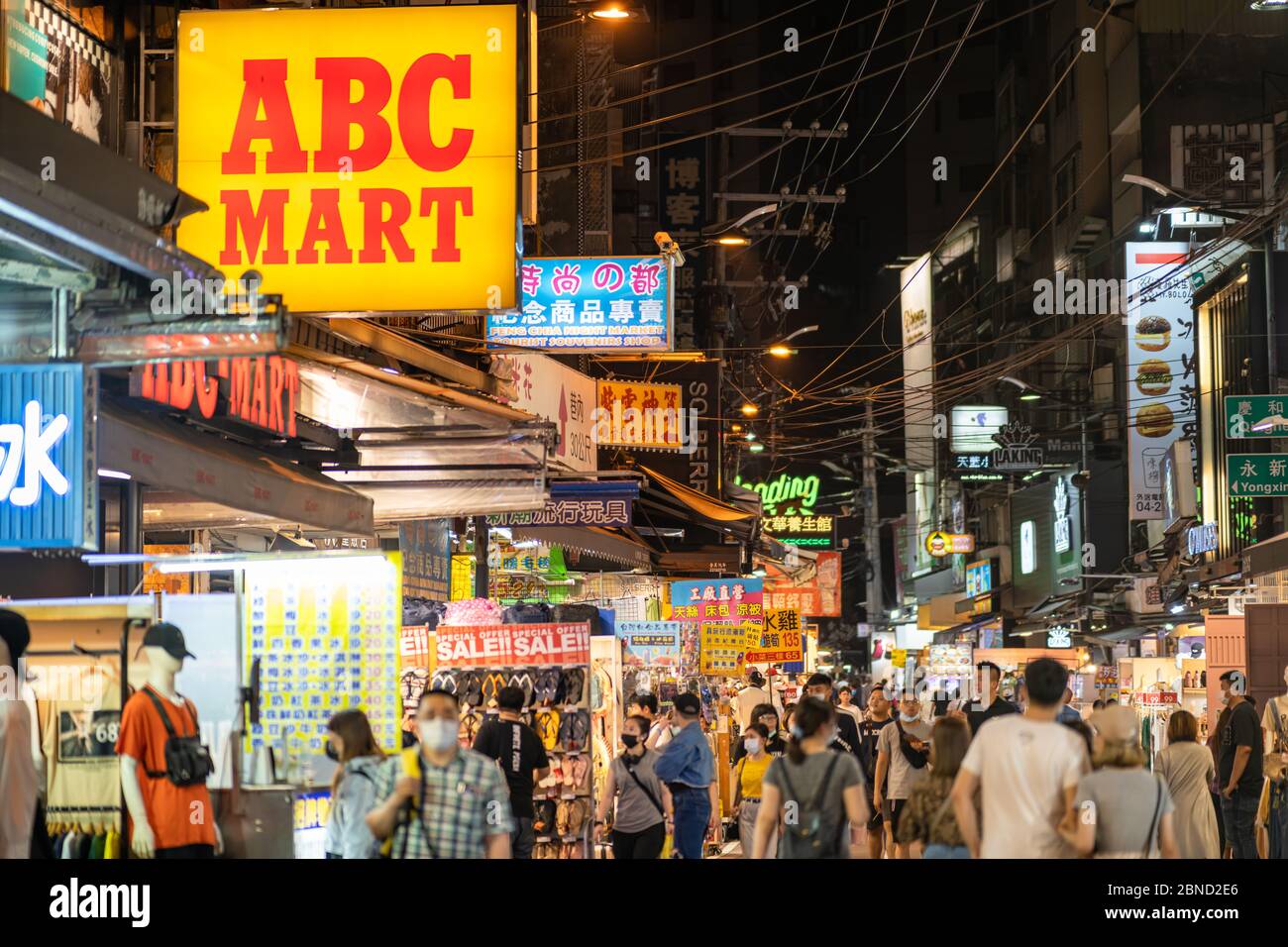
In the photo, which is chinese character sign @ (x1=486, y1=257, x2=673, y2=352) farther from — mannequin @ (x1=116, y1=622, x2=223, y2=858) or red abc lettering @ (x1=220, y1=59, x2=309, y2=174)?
mannequin @ (x1=116, y1=622, x2=223, y2=858)

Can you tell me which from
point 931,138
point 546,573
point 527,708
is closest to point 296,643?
point 527,708

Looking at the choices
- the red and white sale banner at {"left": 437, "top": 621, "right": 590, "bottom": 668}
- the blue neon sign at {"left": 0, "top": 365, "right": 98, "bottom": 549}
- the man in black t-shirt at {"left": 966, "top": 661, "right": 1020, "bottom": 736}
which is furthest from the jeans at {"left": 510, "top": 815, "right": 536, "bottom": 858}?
the blue neon sign at {"left": 0, "top": 365, "right": 98, "bottom": 549}

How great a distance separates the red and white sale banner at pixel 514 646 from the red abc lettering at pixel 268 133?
18.8 feet

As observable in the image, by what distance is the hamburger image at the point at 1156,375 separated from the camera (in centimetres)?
4338

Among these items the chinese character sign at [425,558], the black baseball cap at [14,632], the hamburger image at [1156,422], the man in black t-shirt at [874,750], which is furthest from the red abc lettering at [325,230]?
the hamburger image at [1156,422]

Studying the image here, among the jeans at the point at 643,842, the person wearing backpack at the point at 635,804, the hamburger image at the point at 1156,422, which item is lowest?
the jeans at the point at 643,842

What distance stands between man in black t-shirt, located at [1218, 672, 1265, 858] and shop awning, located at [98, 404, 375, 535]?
8722mm

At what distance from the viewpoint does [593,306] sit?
1812 cm

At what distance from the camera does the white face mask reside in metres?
8.01

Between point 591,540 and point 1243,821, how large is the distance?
10.2 meters

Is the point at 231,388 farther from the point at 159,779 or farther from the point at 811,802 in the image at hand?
the point at 811,802

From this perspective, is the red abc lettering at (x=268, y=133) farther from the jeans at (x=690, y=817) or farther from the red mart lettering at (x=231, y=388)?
the jeans at (x=690, y=817)
